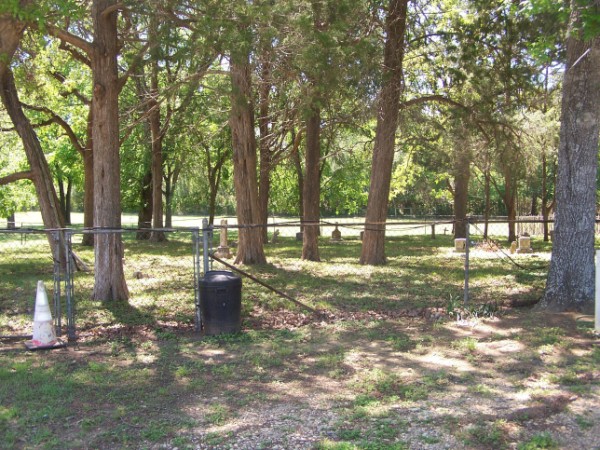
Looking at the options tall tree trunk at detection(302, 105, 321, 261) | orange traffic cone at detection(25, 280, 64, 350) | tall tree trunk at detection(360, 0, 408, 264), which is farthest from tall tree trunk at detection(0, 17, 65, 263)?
tall tree trunk at detection(360, 0, 408, 264)

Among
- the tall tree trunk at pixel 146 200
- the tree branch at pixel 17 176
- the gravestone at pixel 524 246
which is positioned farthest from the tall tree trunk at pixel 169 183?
the gravestone at pixel 524 246

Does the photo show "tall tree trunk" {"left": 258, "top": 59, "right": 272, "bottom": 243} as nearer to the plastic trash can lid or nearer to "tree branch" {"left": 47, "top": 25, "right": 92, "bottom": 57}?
"tree branch" {"left": 47, "top": 25, "right": 92, "bottom": 57}

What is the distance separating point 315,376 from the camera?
632 cm

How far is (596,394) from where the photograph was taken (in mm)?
5422

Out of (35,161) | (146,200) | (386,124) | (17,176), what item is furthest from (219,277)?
(146,200)

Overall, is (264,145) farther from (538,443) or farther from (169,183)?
(538,443)

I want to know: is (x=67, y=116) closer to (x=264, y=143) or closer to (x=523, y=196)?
(x=264, y=143)

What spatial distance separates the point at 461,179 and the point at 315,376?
21.0 meters

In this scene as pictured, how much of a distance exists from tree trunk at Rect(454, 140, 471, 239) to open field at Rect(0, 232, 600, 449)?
10.8 meters

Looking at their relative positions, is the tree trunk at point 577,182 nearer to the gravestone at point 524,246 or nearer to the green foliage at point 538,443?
the green foliage at point 538,443

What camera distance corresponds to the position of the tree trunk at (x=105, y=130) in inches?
404

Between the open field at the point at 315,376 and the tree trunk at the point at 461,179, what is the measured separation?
10801 mm

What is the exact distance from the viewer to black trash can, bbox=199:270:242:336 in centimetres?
802

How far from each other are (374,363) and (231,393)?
6.14ft
